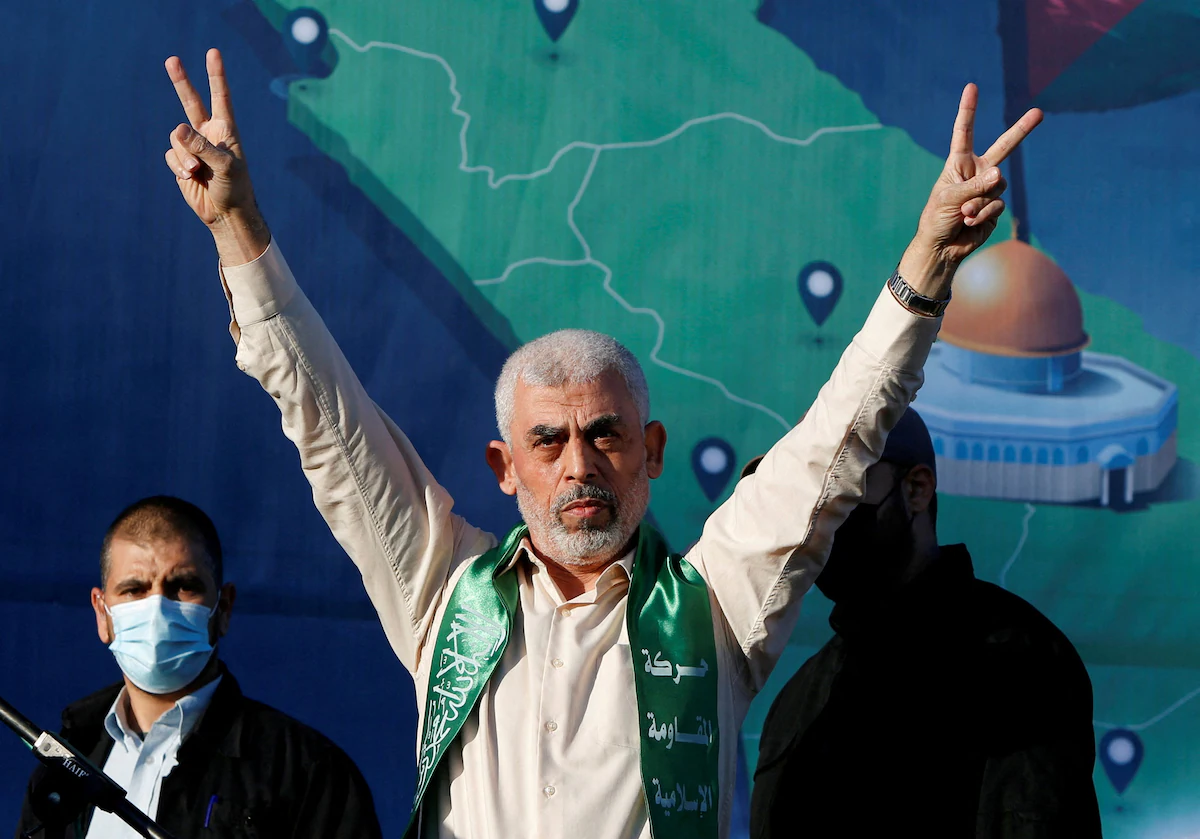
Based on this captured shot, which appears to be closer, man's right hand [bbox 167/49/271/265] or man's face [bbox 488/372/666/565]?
man's right hand [bbox 167/49/271/265]

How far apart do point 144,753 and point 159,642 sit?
0.23 m

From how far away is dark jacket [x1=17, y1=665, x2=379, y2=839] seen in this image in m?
2.86

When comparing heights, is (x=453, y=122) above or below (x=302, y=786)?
above

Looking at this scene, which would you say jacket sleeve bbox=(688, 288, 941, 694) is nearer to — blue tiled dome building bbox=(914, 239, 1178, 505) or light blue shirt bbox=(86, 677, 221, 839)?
light blue shirt bbox=(86, 677, 221, 839)

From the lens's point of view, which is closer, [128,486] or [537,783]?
[537,783]

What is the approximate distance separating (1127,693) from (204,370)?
2.52 metres

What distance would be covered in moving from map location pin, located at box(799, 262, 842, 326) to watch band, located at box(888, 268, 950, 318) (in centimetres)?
148

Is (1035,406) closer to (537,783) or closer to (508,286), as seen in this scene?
(508,286)

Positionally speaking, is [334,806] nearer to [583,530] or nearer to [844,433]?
[583,530]

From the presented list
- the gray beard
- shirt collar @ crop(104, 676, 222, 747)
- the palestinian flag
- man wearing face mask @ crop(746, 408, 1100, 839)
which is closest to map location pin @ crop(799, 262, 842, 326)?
the palestinian flag

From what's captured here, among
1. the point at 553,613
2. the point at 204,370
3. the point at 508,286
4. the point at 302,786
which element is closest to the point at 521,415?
the point at 553,613

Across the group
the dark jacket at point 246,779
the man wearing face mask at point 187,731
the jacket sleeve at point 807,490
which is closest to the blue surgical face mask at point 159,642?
the man wearing face mask at point 187,731

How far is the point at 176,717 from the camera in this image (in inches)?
116

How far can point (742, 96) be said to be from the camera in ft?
12.6
